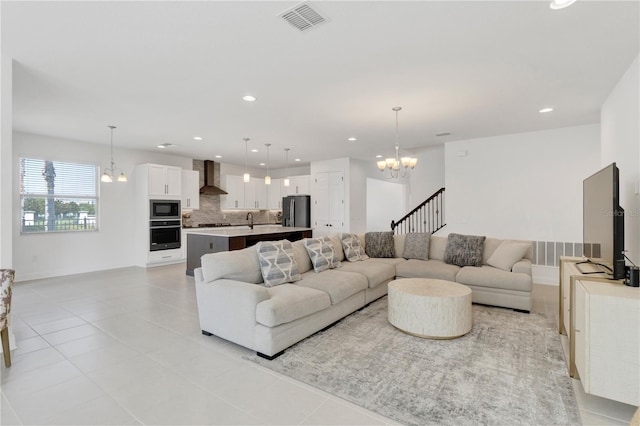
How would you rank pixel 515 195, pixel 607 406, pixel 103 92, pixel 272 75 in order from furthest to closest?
pixel 515 195, pixel 103 92, pixel 272 75, pixel 607 406

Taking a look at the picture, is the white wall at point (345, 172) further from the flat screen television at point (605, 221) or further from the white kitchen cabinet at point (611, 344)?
the white kitchen cabinet at point (611, 344)

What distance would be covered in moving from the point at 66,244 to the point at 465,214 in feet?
26.4

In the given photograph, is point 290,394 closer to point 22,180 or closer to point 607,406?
point 607,406

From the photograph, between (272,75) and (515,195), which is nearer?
(272,75)

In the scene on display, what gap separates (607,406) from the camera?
2.06 m

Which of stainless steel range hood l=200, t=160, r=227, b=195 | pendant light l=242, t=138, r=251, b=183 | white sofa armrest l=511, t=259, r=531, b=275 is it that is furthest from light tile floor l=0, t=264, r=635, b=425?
stainless steel range hood l=200, t=160, r=227, b=195

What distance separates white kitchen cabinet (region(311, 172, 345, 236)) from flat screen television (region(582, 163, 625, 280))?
18.0 ft

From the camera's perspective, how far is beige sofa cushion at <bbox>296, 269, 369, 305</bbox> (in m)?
3.38

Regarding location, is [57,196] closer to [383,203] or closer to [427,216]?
[427,216]

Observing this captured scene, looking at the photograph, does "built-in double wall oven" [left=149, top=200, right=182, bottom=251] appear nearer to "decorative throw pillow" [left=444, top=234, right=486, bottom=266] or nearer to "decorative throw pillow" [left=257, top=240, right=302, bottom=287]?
"decorative throw pillow" [left=257, top=240, right=302, bottom=287]

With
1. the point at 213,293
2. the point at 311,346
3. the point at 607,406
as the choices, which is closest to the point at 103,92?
the point at 213,293

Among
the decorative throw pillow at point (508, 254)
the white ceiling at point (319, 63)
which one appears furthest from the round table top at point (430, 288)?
the white ceiling at point (319, 63)

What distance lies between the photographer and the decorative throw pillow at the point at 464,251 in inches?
180

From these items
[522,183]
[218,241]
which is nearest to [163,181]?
[218,241]
